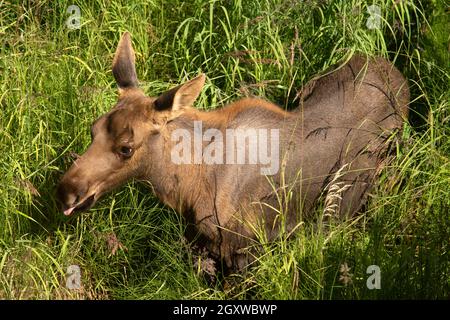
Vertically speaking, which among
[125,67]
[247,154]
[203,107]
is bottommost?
[247,154]

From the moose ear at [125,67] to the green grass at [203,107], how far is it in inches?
19.0

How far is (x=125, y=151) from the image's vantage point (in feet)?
23.6

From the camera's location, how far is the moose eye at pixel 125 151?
718cm

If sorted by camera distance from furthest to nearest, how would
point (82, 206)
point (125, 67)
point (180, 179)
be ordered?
point (125, 67) → point (180, 179) → point (82, 206)

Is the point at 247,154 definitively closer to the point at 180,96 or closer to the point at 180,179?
the point at 180,179

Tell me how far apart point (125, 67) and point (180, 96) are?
27.9 inches

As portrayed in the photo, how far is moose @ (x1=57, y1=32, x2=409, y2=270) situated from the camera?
718cm

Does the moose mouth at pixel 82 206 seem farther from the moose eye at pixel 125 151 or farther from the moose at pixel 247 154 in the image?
the moose eye at pixel 125 151

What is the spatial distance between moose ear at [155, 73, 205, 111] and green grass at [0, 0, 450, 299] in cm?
86

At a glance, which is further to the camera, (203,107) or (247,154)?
(203,107)

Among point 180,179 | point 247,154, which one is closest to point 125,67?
point 180,179

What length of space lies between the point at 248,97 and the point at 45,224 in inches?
72.3

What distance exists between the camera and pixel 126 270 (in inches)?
303

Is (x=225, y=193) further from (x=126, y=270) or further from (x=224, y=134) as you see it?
(x=126, y=270)
